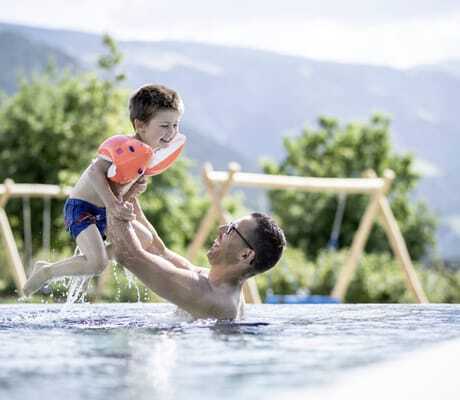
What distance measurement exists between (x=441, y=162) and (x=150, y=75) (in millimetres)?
22352

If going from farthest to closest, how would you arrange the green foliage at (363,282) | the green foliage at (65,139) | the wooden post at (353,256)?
the green foliage at (65,139), the green foliage at (363,282), the wooden post at (353,256)

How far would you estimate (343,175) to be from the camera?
34375 millimetres

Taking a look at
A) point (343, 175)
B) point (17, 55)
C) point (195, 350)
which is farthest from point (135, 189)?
point (17, 55)

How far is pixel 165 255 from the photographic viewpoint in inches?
194


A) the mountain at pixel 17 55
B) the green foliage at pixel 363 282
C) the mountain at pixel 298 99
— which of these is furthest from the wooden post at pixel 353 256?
the mountain at pixel 298 99

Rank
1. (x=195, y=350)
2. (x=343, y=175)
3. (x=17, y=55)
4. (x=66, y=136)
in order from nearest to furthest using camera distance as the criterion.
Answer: (x=195, y=350)
(x=66, y=136)
(x=343, y=175)
(x=17, y=55)

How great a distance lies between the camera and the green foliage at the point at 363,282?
45.7 ft

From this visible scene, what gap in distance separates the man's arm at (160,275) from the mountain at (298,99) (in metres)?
68.3

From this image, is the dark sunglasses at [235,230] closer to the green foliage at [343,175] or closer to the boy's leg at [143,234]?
the boy's leg at [143,234]

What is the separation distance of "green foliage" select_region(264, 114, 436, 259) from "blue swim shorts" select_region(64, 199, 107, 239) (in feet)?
→ 89.1

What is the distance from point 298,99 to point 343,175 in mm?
41929

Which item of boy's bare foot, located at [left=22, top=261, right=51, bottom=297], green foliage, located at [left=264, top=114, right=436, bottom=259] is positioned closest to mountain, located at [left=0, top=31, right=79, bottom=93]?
green foliage, located at [left=264, top=114, right=436, bottom=259]

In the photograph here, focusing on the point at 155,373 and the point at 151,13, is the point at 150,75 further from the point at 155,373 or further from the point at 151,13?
the point at 155,373

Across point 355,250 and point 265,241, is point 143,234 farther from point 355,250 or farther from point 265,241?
point 355,250
